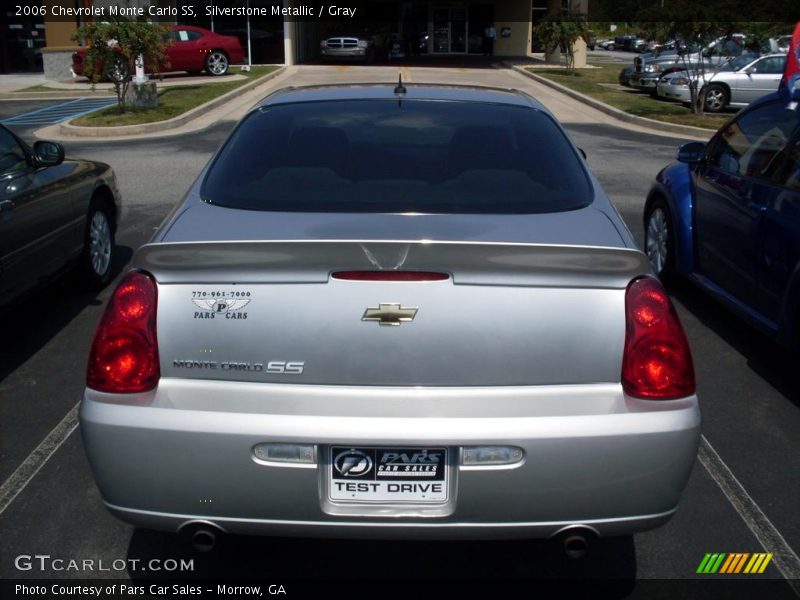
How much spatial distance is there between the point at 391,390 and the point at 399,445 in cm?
17

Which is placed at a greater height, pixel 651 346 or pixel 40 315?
pixel 651 346

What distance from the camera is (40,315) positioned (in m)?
6.44

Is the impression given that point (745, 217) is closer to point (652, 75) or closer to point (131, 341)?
point (131, 341)

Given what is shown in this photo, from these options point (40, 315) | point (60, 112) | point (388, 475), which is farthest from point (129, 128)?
point (388, 475)

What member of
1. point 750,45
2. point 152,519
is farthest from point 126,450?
point 750,45

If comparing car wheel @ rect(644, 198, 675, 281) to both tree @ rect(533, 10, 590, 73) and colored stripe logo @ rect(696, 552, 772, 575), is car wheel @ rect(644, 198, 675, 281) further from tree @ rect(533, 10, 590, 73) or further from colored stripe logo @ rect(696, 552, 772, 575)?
tree @ rect(533, 10, 590, 73)

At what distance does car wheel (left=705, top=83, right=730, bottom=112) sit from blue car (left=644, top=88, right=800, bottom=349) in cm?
1643

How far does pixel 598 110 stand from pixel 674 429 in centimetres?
1993

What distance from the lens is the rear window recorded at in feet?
11.2

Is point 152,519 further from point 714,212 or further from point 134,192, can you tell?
point 134,192

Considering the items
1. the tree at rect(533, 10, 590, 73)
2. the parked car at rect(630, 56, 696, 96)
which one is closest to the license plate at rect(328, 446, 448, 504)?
the parked car at rect(630, 56, 696, 96)

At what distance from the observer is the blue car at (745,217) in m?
5.06

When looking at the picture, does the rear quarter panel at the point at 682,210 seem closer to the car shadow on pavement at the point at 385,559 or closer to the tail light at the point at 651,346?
the car shadow on pavement at the point at 385,559

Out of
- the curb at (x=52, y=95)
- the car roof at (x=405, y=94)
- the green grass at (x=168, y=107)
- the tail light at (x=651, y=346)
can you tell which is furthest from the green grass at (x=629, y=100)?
the tail light at (x=651, y=346)
